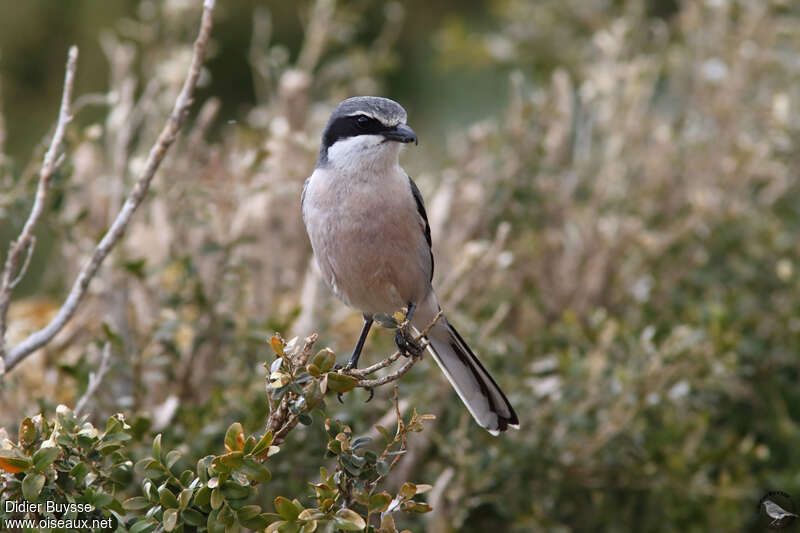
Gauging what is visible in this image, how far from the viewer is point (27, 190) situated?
2.89m

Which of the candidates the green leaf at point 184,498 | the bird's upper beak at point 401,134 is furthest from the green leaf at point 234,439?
the bird's upper beak at point 401,134

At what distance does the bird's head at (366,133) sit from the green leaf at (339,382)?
794 mm

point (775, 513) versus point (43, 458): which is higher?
point (43, 458)

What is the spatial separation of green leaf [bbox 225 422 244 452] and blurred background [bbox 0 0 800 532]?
1.00 meters

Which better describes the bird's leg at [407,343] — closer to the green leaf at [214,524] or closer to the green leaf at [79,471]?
the green leaf at [214,524]

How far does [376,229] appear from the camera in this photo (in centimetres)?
248

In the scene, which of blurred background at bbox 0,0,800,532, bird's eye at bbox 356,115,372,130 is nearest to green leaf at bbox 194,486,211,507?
blurred background at bbox 0,0,800,532

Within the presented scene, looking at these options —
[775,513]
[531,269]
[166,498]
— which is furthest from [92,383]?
[531,269]

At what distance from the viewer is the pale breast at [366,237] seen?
2.46 meters

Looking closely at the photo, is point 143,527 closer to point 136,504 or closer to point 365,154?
point 136,504

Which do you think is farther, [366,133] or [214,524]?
[366,133]

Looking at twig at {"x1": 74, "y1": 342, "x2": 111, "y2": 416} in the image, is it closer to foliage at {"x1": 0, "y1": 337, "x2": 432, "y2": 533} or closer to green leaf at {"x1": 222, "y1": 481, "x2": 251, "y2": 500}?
foliage at {"x1": 0, "y1": 337, "x2": 432, "y2": 533}

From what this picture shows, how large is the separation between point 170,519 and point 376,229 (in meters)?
1.04

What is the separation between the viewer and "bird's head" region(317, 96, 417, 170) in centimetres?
244
